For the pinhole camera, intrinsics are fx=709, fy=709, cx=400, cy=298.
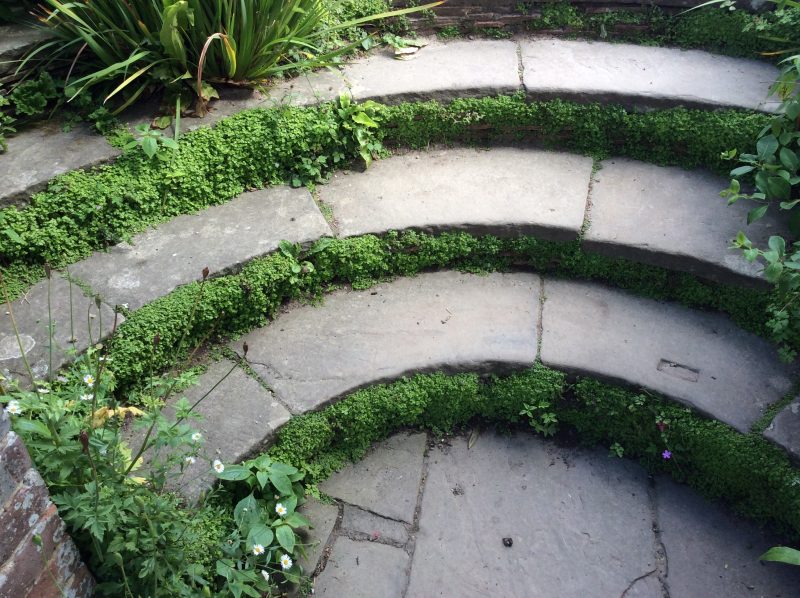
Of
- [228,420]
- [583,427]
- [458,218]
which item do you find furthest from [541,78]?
[228,420]

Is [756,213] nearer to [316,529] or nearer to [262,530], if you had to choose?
[316,529]

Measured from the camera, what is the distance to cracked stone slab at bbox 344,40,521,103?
3.28m

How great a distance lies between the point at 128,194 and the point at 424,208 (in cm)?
120

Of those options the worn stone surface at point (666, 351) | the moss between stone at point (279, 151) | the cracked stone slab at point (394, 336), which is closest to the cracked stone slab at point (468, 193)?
the moss between stone at point (279, 151)

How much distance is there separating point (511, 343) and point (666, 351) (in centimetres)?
59

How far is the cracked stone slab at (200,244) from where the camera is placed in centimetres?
265

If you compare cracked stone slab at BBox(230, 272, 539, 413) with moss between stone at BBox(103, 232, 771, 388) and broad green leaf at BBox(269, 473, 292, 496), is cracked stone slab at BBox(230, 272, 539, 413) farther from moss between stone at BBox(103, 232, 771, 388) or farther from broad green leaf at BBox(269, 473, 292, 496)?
broad green leaf at BBox(269, 473, 292, 496)

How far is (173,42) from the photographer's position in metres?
2.85

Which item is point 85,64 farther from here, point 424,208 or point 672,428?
point 672,428

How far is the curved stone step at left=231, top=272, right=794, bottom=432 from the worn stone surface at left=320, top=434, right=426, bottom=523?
0.95 feet

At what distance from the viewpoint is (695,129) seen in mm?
3135

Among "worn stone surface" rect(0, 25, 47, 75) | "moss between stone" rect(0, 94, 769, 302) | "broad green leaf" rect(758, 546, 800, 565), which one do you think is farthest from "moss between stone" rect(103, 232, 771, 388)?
"worn stone surface" rect(0, 25, 47, 75)

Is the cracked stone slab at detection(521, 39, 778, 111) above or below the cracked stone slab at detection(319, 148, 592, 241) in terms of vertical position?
above

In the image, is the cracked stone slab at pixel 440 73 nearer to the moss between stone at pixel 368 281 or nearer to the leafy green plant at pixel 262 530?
the moss between stone at pixel 368 281
